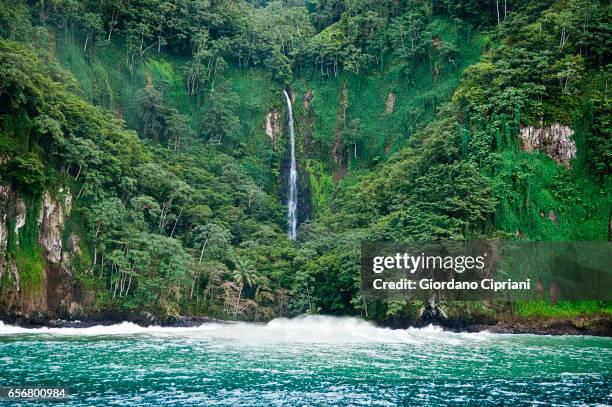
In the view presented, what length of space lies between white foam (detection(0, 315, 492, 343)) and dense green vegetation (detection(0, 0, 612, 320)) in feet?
4.33

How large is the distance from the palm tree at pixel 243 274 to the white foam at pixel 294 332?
287cm

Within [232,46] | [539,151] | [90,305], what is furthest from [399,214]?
[232,46]

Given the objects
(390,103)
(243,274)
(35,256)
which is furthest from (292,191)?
(35,256)

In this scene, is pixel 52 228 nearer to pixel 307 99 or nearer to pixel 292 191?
pixel 292 191

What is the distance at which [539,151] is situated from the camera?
5000 centimetres

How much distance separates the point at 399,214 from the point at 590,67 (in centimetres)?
1999

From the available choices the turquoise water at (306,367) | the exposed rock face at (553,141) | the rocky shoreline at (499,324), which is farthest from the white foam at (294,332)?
the exposed rock face at (553,141)

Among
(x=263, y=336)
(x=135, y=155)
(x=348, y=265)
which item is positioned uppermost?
(x=135, y=155)

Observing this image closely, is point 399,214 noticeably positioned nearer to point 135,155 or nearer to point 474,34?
point 135,155

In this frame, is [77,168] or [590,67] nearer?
[77,168]

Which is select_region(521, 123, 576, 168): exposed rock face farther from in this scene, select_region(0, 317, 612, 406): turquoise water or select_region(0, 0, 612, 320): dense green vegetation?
select_region(0, 317, 612, 406): turquoise water

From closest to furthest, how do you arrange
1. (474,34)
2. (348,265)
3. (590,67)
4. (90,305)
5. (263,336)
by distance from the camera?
(263,336), (90,305), (348,265), (590,67), (474,34)

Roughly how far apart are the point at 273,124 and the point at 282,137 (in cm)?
207

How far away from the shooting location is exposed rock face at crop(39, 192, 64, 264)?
44312 millimetres
